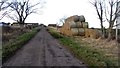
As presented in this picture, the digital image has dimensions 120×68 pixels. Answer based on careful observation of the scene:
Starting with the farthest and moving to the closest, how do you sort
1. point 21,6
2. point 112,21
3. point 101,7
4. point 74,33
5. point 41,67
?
1. point 21,6
2. point 74,33
3. point 101,7
4. point 112,21
5. point 41,67

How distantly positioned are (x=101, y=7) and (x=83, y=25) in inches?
207

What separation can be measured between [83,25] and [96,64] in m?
27.5

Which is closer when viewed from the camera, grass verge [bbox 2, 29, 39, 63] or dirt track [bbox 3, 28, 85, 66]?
dirt track [bbox 3, 28, 85, 66]

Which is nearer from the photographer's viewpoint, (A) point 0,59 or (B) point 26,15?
(A) point 0,59

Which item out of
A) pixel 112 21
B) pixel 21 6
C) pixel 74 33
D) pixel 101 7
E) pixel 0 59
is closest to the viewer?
pixel 0 59

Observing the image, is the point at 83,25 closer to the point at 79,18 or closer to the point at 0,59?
the point at 79,18

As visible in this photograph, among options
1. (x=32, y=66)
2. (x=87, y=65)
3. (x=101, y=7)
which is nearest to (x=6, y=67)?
(x=32, y=66)

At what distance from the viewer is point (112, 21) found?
30.9 meters

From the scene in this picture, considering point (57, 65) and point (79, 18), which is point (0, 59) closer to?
point (57, 65)

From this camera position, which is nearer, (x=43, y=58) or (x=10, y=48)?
(x=43, y=58)

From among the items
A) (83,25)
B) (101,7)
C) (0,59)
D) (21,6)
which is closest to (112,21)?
(101,7)

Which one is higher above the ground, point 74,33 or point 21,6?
point 21,6

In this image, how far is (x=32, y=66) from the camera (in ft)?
37.8

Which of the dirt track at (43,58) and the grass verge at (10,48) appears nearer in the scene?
the dirt track at (43,58)
